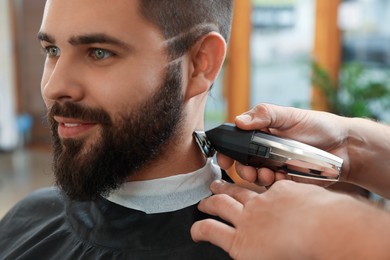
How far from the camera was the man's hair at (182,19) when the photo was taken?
1.30 meters

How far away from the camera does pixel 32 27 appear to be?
6.92 meters

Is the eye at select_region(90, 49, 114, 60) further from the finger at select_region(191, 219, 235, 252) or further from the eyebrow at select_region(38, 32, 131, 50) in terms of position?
the finger at select_region(191, 219, 235, 252)

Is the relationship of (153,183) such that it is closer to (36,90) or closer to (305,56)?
(305,56)

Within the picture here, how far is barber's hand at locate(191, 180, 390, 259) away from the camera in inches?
34.5

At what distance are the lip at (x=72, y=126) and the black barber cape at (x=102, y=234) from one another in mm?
244

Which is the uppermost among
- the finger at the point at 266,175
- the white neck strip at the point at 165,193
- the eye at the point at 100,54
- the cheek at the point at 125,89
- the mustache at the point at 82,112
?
the eye at the point at 100,54

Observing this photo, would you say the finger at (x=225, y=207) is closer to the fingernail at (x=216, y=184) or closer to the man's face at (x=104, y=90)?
the fingernail at (x=216, y=184)

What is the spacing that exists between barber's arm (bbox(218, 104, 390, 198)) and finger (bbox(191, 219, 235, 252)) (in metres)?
0.30

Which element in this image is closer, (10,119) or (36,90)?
(10,119)

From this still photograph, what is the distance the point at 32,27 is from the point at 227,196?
20.9 ft

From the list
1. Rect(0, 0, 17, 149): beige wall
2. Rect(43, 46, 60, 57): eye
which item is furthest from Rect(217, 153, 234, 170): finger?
Rect(0, 0, 17, 149): beige wall

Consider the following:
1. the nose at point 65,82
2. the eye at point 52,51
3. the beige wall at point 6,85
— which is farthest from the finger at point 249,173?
the beige wall at point 6,85

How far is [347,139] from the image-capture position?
1541 mm

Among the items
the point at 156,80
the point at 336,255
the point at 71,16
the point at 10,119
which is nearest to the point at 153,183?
the point at 156,80
